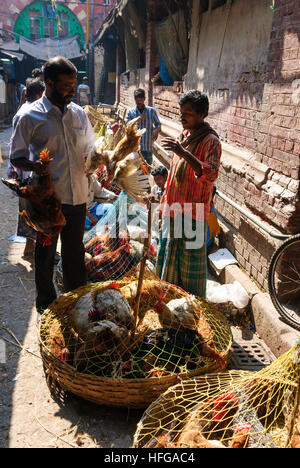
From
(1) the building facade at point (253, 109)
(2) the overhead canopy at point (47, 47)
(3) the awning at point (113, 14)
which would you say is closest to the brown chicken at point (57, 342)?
(1) the building facade at point (253, 109)

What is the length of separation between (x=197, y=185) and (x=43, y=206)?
48.4 inches

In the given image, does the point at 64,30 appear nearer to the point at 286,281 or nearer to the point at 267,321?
the point at 286,281

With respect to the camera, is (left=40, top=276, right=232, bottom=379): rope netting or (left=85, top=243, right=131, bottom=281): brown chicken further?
(left=85, top=243, right=131, bottom=281): brown chicken

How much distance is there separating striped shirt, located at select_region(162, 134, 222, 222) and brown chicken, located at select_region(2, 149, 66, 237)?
912 mm

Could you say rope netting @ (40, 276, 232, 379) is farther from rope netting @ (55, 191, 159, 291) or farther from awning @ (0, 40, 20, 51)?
awning @ (0, 40, 20, 51)

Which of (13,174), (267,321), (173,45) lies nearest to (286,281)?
(267,321)

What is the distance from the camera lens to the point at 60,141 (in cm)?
298

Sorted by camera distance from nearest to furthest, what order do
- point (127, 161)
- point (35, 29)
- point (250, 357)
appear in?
point (127, 161)
point (250, 357)
point (35, 29)

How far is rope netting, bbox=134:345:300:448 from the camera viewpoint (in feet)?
6.07

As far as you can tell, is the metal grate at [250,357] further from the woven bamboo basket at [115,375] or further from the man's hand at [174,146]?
the man's hand at [174,146]

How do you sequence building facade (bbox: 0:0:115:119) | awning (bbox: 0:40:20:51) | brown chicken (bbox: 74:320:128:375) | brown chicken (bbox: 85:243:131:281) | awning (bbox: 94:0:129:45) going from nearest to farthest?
brown chicken (bbox: 74:320:128:375) < brown chicken (bbox: 85:243:131:281) < awning (bbox: 94:0:129:45) < awning (bbox: 0:40:20:51) < building facade (bbox: 0:0:115:119)

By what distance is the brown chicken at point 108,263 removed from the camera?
4031 mm

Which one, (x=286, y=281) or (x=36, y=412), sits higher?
(x=286, y=281)

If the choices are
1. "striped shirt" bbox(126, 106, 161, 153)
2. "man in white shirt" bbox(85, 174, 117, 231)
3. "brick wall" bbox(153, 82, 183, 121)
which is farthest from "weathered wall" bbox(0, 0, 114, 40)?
"man in white shirt" bbox(85, 174, 117, 231)
